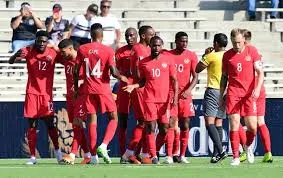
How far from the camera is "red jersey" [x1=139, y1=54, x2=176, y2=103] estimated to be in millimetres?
20438

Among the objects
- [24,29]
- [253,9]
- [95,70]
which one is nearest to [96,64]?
[95,70]

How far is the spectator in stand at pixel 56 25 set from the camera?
27.6m

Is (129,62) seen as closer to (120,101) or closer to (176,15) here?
(120,101)

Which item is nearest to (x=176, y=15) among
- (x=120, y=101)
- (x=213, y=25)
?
(x=213, y=25)

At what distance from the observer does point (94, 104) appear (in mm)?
20484

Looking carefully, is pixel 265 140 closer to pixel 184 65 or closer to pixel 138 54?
pixel 184 65

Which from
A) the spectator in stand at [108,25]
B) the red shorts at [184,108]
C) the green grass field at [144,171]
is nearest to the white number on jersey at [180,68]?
the red shorts at [184,108]

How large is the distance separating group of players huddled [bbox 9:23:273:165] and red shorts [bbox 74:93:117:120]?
16 mm

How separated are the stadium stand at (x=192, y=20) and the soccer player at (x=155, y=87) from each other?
7610 mm

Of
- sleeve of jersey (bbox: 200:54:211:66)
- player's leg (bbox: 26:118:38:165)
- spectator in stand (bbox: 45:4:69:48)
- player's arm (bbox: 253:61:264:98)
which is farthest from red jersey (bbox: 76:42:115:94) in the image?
spectator in stand (bbox: 45:4:69:48)

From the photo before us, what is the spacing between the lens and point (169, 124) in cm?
2109

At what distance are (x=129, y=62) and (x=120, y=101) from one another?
720mm

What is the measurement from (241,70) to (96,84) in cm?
234

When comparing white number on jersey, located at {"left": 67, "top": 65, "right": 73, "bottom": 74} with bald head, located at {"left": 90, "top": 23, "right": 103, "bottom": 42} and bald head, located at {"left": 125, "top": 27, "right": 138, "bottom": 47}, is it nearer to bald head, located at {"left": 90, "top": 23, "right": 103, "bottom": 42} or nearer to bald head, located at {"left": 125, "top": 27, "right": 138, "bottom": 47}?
bald head, located at {"left": 90, "top": 23, "right": 103, "bottom": 42}
